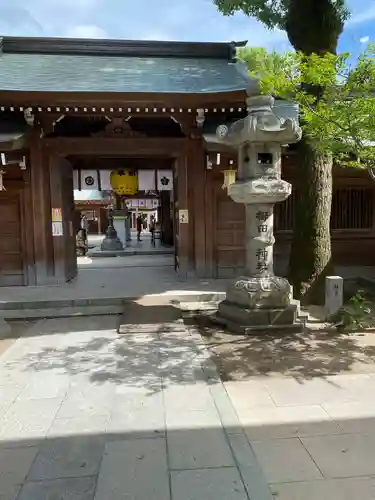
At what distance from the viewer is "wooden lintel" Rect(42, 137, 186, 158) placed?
8977mm

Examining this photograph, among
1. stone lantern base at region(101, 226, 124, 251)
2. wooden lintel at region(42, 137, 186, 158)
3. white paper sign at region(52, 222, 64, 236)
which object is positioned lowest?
stone lantern base at region(101, 226, 124, 251)

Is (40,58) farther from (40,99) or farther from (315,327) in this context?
(315,327)

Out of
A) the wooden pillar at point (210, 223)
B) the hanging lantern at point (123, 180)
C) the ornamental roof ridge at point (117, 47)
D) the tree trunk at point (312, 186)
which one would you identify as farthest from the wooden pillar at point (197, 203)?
the ornamental roof ridge at point (117, 47)

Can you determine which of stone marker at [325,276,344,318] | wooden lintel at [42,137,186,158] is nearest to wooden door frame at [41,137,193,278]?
wooden lintel at [42,137,186,158]

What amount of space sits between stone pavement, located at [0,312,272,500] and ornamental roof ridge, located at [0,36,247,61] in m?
9.72

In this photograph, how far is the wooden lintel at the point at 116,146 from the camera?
8.98m

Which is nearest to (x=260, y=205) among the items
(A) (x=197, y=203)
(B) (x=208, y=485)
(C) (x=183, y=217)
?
(A) (x=197, y=203)

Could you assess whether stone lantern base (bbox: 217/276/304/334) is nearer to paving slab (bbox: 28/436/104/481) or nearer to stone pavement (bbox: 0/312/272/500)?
stone pavement (bbox: 0/312/272/500)

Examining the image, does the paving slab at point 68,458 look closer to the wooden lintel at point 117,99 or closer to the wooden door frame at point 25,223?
the wooden lintel at point 117,99

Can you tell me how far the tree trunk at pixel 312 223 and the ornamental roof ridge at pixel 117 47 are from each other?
20.1 ft

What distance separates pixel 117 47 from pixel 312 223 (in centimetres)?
845

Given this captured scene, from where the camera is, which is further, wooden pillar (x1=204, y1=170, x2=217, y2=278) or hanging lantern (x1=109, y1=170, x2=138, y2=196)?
hanging lantern (x1=109, y1=170, x2=138, y2=196)

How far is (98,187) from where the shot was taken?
482 inches

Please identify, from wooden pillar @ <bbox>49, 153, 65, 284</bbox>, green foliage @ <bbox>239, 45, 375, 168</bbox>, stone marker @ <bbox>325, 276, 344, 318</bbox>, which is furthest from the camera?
wooden pillar @ <bbox>49, 153, 65, 284</bbox>
